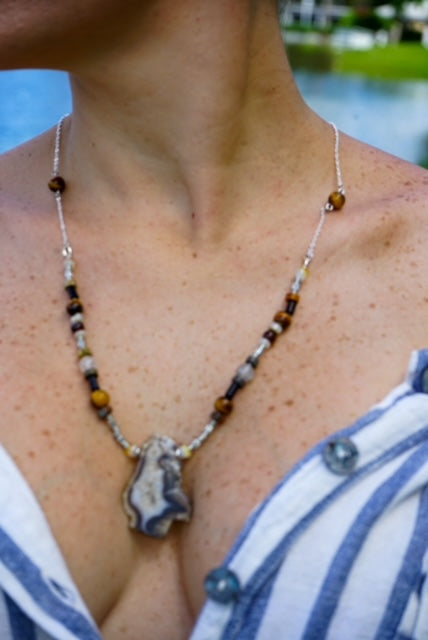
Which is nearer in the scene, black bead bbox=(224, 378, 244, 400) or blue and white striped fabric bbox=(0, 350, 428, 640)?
blue and white striped fabric bbox=(0, 350, 428, 640)

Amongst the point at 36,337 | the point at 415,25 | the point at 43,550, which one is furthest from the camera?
the point at 415,25

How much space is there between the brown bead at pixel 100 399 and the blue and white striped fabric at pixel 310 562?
10 cm

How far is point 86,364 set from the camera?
2.36ft

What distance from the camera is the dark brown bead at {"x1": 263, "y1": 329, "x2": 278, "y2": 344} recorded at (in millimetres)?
754

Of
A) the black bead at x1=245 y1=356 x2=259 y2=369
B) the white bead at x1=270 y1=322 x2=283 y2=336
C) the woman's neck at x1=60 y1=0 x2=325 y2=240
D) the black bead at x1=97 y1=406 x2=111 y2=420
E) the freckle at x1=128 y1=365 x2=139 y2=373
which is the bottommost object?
the black bead at x1=97 y1=406 x2=111 y2=420

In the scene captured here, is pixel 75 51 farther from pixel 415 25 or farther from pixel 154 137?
pixel 415 25

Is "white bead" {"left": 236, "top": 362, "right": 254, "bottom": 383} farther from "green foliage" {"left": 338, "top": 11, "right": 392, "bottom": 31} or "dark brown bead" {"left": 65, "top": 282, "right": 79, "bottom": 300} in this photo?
"green foliage" {"left": 338, "top": 11, "right": 392, "bottom": 31}

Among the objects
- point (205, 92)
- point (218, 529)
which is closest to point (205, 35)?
point (205, 92)

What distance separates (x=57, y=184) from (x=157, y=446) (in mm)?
328

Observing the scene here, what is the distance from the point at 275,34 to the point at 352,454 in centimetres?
45

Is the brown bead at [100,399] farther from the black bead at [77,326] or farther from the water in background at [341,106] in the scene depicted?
the water in background at [341,106]

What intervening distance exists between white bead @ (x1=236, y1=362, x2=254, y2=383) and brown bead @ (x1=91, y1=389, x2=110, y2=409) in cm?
12

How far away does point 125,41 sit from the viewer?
708 mm

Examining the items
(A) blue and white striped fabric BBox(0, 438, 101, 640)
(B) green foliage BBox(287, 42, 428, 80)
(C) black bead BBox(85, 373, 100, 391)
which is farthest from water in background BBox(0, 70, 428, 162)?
(A) blue and white striped fabric BBox(0, 438, 101, 640)
